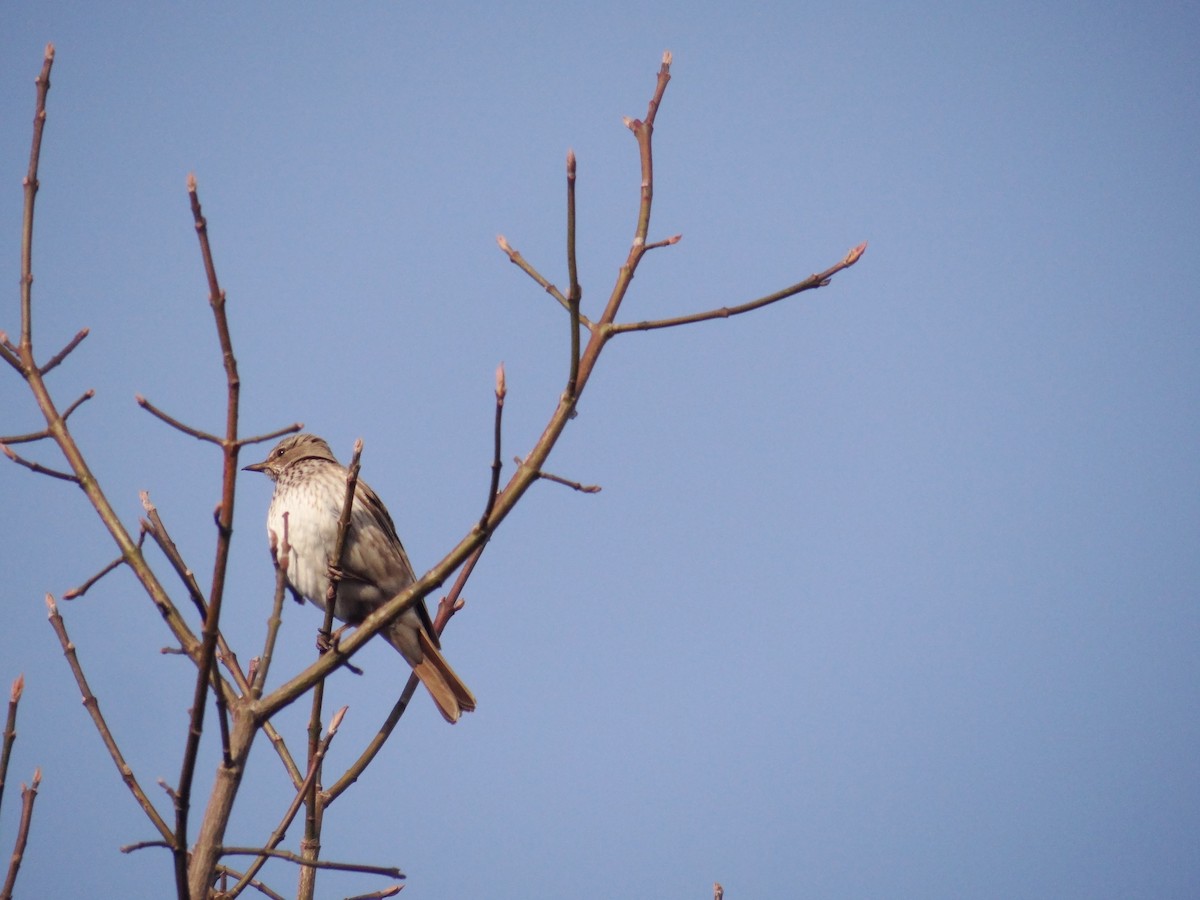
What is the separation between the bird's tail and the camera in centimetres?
615

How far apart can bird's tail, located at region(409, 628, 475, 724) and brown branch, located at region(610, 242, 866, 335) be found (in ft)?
11.2

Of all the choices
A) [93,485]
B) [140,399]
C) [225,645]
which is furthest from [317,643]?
[140,399]

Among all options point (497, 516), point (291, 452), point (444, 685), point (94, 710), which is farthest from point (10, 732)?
point (291, 452)

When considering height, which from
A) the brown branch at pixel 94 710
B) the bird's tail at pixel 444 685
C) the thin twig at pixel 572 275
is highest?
the bird's tail at pixel 444 685

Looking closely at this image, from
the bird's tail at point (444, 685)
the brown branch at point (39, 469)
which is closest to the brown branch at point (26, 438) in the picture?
the brown branch at point (39, 469)

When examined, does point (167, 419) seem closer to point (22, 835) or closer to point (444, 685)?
point (22, 835)

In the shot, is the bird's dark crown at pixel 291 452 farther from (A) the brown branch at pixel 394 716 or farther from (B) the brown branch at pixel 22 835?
(B) the brown branch at pixel 22 835

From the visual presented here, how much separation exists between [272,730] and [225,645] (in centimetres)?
45

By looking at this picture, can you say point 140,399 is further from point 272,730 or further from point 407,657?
point 407,657

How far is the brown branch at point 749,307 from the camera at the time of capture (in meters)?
3.01

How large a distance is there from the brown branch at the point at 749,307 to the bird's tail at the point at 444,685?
3.42 metres

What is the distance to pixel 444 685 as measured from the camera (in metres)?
6.26

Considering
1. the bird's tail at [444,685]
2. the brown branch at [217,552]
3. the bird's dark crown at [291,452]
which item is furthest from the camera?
the bird's dark crown at [291,452]

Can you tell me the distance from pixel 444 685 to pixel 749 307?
12.6 feet
